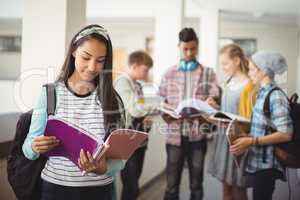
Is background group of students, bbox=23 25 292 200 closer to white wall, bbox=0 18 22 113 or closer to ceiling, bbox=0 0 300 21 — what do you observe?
ceiling, bbox=0 0 300 21

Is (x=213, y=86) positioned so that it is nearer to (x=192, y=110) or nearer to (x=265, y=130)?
(x=192, y=110)

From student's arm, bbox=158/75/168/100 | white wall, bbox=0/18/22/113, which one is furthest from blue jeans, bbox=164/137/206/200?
white wall, bbox=0/18/22/113

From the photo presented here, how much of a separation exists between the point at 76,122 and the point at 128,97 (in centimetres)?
57

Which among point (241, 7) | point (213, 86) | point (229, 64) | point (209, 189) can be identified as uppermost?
point (241, 7)

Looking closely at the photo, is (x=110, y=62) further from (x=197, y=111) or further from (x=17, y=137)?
(x=197, y=111)

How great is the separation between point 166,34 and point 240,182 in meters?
1.12

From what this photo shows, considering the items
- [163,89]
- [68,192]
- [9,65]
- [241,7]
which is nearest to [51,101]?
[68,192]

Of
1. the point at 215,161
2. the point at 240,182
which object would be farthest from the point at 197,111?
the point at 240,182

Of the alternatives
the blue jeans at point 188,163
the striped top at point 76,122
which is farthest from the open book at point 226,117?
the striped top at point 76,122

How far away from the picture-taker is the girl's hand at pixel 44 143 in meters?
0.97

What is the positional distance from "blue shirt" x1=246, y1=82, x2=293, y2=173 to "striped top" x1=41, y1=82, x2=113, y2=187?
0.65m

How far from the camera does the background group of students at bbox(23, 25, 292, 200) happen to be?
106 cm

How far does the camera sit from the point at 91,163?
3.17 feet

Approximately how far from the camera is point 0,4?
1.60m
